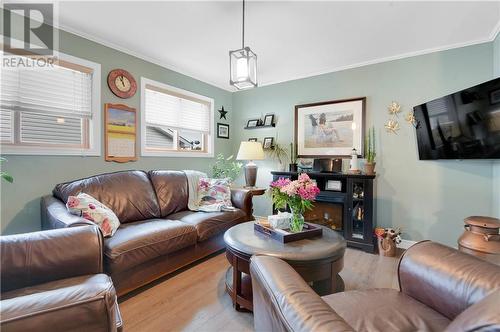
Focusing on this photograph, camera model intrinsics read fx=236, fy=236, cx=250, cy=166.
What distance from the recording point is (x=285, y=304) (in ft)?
2.58

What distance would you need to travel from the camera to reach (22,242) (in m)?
1.23

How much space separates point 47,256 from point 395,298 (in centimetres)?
177

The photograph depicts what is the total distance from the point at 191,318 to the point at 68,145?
2.18m

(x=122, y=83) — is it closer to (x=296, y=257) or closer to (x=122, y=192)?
(x=122, y=192)

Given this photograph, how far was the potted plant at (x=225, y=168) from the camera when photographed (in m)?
3.99

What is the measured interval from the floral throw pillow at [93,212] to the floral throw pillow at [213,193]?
3.69 ft

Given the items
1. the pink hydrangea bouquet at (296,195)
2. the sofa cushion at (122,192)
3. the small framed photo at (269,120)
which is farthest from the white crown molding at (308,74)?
the pink hydrangea bouquet at (296,195)

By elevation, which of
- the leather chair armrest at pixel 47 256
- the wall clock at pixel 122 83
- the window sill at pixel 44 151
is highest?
the wall clock at pixel 122 83

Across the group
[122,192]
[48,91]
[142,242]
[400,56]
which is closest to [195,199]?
[122,192]

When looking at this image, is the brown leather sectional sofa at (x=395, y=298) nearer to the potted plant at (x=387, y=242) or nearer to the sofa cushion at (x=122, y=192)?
the potted plant at (x=387, y=242)

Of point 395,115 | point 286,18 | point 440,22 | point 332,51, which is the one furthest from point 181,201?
point 440,22

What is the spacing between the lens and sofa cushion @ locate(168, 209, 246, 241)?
2.41m

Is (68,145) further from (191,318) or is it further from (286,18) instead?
(286,18)

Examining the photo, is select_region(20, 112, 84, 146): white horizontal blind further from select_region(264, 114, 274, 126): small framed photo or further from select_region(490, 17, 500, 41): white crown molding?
select_region(490, 17, 500, 41): white crown molding
